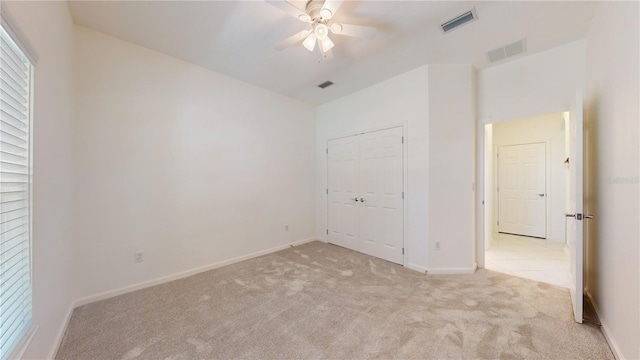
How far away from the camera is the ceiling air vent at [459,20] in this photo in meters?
2.09

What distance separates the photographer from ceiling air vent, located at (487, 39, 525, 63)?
2.53 m

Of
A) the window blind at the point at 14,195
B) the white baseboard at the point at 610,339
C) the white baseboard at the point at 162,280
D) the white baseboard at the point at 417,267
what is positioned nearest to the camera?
the window blind at the point at 14,195

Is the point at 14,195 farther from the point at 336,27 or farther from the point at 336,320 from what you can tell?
the point at 336,27

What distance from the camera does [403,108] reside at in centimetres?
327

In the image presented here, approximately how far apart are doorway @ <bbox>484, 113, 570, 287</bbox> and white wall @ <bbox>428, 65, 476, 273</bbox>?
127 cm

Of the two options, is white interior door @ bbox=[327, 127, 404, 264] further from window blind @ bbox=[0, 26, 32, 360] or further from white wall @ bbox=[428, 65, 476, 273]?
window blind @ bbox=[0, 26, 32, 360]

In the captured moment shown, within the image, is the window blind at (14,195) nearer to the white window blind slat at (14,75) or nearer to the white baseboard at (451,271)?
the white window blind slat at (14,75)

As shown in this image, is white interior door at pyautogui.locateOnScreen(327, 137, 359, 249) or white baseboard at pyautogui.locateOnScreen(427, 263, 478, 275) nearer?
white baseboard at pyautogui.locateOnScreen(427, 263, 478, 275)

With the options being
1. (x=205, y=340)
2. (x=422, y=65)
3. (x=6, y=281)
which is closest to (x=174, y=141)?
(x=6, y=281)

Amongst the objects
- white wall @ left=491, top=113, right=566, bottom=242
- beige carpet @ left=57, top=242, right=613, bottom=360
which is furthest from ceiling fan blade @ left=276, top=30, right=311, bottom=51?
white wall @ left=491, top=113, right=566, bottom=242

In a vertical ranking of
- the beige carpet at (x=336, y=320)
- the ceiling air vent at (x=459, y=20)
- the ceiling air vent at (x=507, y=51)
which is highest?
the ceiling air vent at (x=459, y=20)

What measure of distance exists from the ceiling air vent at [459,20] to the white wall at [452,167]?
0.72m

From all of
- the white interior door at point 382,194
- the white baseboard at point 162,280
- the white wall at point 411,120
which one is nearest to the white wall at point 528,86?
the white wall at point 411,120

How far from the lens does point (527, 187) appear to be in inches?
190
